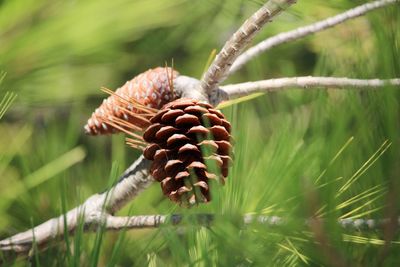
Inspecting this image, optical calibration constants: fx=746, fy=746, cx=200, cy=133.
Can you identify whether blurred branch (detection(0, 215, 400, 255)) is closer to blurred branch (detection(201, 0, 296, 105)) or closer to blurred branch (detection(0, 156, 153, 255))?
blurred branch (detection(0, 156, 153, 255))

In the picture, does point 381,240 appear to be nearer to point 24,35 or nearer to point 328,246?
point 328,246

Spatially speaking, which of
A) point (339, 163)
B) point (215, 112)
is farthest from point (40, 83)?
point (339, 163)

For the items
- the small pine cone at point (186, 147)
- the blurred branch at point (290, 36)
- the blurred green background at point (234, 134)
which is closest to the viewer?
the blurred green background at point (234, 134)

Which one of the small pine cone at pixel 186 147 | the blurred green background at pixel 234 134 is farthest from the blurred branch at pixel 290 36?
the small pine cone at pixel 186 147

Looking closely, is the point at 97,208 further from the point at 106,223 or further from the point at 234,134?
the point at 234,134

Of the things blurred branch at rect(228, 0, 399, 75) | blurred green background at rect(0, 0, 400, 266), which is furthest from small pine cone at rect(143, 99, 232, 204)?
blurred branch at rect(228, 0, 399, 75)

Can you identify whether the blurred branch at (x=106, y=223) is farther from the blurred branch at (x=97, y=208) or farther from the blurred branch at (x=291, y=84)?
the blurred branch at (x=291, y=84)

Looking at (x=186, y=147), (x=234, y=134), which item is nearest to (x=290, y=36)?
(x=234, y=134)
